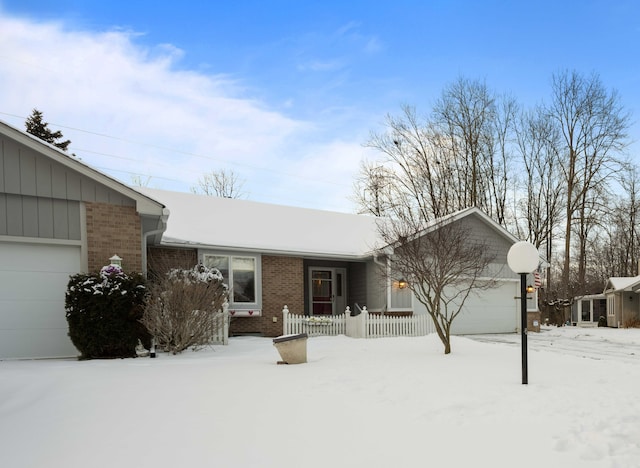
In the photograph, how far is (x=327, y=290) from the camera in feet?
61.3

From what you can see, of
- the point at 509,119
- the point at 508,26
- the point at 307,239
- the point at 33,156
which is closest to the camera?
the point at 33,156

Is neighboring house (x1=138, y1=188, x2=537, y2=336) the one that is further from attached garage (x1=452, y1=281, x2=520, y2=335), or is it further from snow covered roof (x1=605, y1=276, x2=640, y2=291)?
snow covered roof (x1=605, y1=276, x2=640, y2=291)

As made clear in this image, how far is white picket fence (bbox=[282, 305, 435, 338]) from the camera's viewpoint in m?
14.2

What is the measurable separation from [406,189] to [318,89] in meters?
15.7

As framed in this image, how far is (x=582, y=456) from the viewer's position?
12.6 ft

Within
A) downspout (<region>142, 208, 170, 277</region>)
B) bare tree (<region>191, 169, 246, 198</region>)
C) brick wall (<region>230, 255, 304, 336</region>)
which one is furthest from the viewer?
bare tree (<region>191, 169, 246, 198</region>)

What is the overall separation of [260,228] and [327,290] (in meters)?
3.94

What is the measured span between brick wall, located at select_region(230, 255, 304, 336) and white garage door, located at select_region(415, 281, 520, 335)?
15.2 ft

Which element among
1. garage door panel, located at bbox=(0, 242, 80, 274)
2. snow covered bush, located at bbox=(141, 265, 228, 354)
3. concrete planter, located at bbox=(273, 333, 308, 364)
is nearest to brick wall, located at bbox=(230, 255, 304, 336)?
snow covered bush, located at bbox=(141, 265, 228, 354)

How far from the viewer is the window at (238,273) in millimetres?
14771

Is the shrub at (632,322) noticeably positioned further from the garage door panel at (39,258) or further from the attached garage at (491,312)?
the garage door panel at (39,258)

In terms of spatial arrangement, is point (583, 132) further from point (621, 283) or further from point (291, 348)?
point (291, 348)

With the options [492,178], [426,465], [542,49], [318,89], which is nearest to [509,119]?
[492,178]

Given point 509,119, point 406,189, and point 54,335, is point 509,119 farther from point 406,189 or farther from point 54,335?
point 54,335
